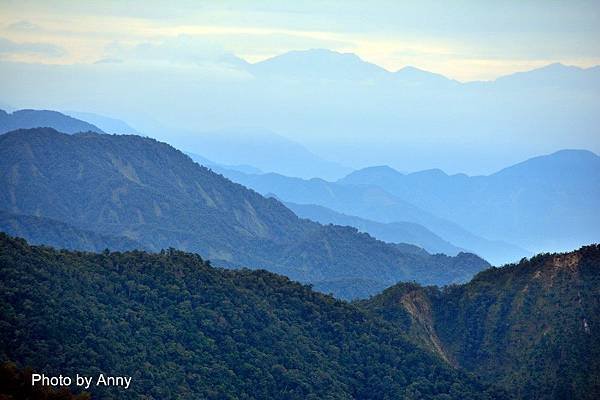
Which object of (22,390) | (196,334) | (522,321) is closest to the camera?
(22,390)

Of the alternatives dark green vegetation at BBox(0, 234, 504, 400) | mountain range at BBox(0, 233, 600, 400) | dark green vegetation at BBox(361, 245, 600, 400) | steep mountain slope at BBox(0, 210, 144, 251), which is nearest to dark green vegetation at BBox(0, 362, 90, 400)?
mountain range at BBox(0, 233, 600, 400)

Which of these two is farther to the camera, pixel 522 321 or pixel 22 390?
pixel 522 321

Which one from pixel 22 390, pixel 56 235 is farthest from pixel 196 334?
pixel 56 235

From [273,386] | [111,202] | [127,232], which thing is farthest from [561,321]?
[111,202]

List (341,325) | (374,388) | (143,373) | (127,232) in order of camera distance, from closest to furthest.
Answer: (143,373) < (374,388) < (341,325) < (127,232)

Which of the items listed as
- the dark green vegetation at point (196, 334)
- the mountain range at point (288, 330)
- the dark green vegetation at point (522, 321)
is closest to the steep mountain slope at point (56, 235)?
the dark green vegetation at point (522, 321)

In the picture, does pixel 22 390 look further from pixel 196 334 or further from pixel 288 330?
pixel 288 330

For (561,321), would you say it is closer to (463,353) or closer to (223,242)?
(463,353)

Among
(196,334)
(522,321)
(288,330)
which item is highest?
(522,321)
